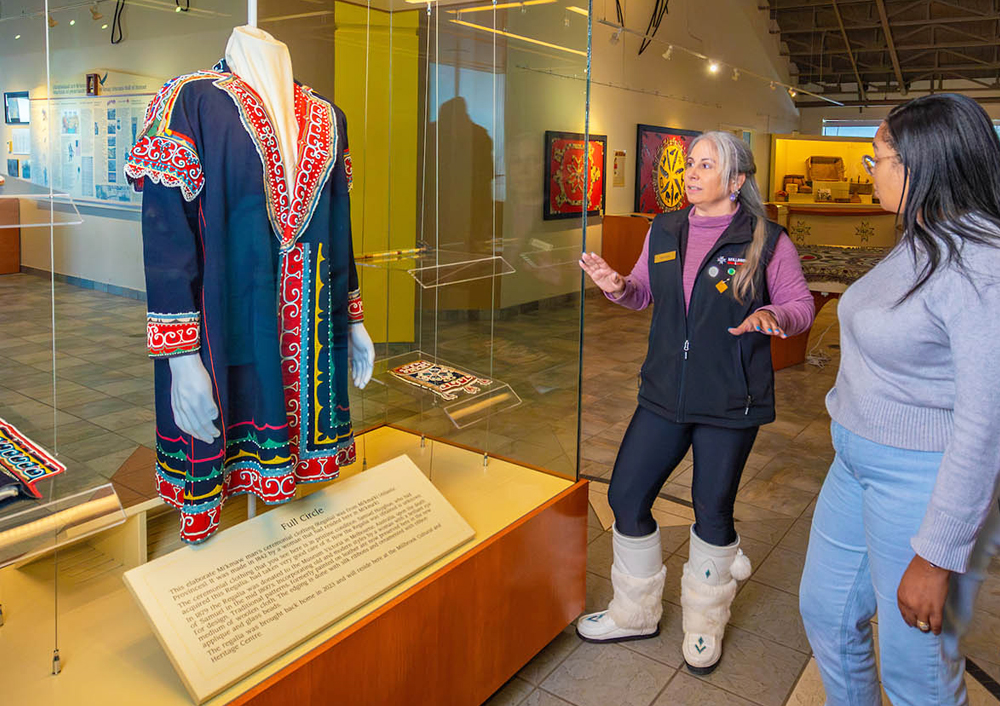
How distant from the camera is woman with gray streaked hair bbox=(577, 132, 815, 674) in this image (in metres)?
2.27

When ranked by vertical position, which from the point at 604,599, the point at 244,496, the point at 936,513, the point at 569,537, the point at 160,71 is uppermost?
the point at 160,71

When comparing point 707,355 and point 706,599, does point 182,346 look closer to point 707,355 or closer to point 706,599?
point 707,355

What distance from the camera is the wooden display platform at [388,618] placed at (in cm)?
158

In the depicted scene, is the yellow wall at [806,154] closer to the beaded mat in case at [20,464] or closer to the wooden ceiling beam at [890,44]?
the wooden ceiling beam at [890,44]

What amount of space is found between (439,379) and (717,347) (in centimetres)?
109

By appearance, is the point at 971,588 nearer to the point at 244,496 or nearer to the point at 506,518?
the point at 506,518

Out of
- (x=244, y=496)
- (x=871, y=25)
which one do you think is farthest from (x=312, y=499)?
(x=871, y=25)

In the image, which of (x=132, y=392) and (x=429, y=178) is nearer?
(x=132, y=392)

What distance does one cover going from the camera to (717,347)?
2.28 metres

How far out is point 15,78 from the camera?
143 cm

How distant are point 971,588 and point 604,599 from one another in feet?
5.33

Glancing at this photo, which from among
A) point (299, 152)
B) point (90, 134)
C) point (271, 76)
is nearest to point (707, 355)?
point (299, 152)

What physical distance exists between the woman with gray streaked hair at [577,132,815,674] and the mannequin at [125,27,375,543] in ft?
2.79

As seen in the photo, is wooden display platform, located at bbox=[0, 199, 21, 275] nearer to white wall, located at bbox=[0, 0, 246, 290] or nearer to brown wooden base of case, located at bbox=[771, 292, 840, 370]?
white wall, located at bbox=[0, 0, 246, 290]
